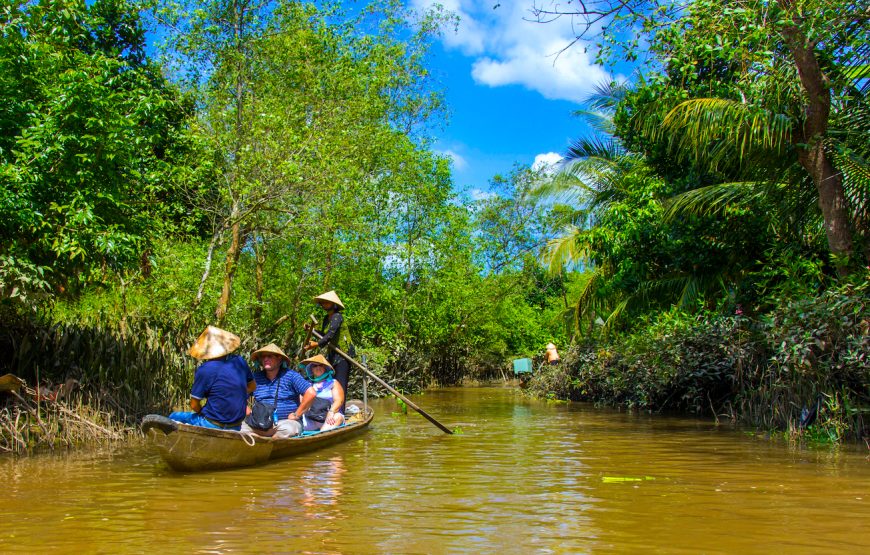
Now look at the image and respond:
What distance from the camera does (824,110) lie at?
10141mm

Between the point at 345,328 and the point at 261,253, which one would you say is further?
the point at 345,328

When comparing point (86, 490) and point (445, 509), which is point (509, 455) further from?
point (86, 490)

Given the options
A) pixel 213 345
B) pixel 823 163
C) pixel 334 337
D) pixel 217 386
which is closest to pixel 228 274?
pixel 334 337

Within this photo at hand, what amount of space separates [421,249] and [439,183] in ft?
8.53

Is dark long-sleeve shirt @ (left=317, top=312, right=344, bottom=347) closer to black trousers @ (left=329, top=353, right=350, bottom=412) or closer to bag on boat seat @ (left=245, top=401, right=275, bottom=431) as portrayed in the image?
black trousers @ (left=329, top=353, right=350, bottom=412)

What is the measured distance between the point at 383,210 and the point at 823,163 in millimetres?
13797

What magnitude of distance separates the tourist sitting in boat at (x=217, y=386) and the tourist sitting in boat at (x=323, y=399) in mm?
2053

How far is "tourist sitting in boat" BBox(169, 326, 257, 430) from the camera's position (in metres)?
7.83

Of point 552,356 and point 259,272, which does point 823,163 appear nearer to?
point 552,356

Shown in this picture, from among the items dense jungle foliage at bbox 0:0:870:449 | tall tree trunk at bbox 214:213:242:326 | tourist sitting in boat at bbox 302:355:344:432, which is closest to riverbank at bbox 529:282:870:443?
dense jungle foliage at bbox 0:0:870:449

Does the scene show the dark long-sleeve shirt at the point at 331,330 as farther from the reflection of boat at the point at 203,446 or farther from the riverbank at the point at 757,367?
Result: the riverbank at the point at 757,367

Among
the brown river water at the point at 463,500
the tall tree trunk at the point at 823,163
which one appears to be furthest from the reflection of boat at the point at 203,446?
the tall tree trunk at the point at 823,163

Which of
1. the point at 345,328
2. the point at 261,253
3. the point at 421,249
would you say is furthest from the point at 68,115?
the point at 421,249

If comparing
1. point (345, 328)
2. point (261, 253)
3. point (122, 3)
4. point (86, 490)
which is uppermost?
point (122, 3)
